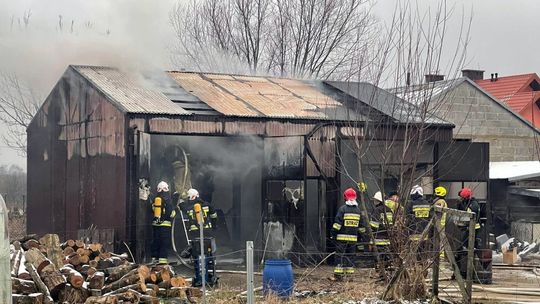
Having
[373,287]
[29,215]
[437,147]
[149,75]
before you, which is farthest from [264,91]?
[373,287]

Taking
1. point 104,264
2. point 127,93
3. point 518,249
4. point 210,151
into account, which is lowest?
point 518,249

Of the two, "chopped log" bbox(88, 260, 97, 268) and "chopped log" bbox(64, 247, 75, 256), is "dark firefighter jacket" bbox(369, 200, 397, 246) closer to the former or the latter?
"chopped log" bbox(88, 260, 97, 268)

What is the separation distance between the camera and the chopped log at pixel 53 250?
43.6 ft

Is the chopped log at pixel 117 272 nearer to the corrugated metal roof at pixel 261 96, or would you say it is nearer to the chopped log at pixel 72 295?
the chopped log at pixel 72 295

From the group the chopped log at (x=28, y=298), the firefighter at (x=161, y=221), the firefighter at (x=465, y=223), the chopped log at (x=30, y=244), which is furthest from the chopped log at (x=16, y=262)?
the firefighter at (x=465, y=223)

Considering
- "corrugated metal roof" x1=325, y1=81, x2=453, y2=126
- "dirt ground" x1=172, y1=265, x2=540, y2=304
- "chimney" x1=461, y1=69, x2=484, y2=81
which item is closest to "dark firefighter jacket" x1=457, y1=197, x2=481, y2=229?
"dirt ground" x1=172, y1=265, x2=540, y2=304

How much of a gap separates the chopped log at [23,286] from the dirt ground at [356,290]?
8.11 ft

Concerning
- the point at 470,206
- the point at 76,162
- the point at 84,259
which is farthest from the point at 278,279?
the point at 76,162

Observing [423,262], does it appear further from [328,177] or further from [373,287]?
[328,177]

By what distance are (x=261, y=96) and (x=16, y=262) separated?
9278 millimetres

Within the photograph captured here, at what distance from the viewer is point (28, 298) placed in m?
11.8

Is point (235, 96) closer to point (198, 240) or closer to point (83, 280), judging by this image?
point (198, 240)

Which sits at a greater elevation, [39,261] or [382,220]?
[382,220]

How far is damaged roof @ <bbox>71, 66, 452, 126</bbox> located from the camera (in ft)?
60.3
